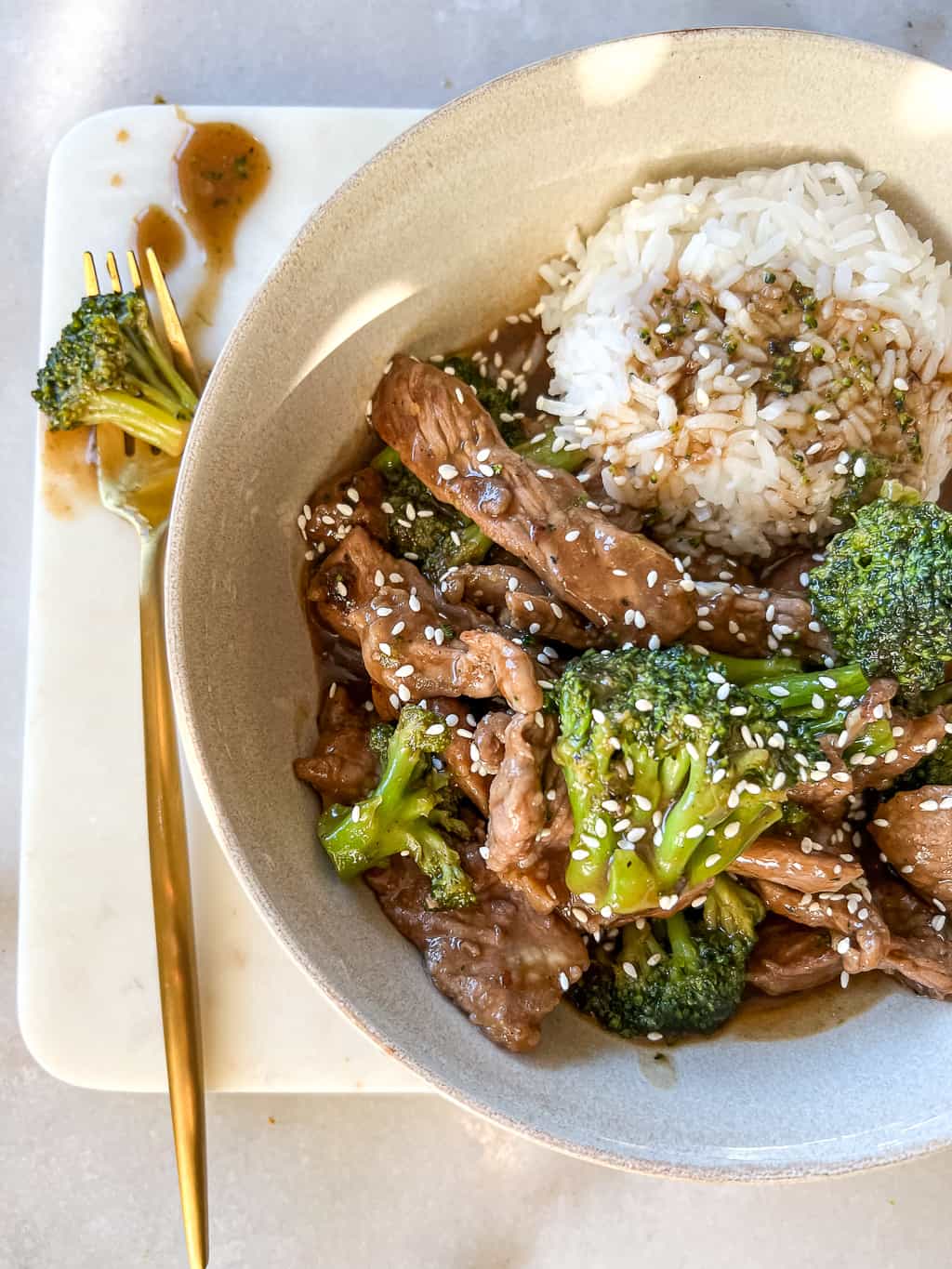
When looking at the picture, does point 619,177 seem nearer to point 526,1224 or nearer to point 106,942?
point 106,942

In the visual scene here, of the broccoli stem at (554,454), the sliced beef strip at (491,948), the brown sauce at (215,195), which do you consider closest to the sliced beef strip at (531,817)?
the sliced beef strip at (491,948)

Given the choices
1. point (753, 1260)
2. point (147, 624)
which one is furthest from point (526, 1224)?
point (147, 624)

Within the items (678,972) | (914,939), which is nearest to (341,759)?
(678,972)

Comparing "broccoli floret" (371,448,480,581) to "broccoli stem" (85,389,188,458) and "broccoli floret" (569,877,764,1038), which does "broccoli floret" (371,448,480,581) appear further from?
"broccoli floret" (569,877,764,1038)

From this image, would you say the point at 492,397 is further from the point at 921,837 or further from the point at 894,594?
the point at 921,837

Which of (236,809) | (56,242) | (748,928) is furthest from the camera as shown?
(56,242)

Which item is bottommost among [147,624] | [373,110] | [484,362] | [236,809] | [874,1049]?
[874,1049]

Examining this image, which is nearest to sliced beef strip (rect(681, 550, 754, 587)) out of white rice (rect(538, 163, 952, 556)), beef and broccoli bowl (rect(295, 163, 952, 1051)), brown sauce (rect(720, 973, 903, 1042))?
beef and broccoli bowl (rect(295, 163, 952, 1051))
